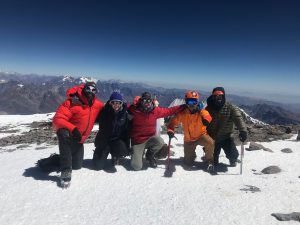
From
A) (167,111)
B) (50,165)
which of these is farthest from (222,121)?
(50,165)

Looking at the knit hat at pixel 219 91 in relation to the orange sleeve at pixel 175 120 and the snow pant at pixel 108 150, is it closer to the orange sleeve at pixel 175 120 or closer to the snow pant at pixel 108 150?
the orange sleeve at pixel 175 120

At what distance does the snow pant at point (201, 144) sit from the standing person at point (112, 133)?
6.48 feet

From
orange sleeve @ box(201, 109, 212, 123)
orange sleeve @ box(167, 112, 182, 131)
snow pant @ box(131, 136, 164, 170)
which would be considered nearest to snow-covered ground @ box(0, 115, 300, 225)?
snow pant @ box(131, 136, 164, 170)

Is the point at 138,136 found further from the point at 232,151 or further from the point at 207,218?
the point at 207,218

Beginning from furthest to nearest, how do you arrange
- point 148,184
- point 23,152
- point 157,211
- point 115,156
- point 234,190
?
1. point 23,152
2. point 115,156
3. point 148,184
4. point 234,190
5. point 157,211

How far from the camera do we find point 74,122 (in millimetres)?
7723

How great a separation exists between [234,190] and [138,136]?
336cm

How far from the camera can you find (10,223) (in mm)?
5180

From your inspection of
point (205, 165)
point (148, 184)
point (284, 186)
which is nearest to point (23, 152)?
point (148, 184)

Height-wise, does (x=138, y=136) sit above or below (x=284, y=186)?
above

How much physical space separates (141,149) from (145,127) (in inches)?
27.7

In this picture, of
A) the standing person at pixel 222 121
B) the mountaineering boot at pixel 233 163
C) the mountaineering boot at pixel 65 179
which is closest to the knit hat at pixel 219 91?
the standing person at pixel 222 121

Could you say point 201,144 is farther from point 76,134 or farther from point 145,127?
point 76,134

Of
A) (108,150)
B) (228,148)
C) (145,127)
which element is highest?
(145,127)
